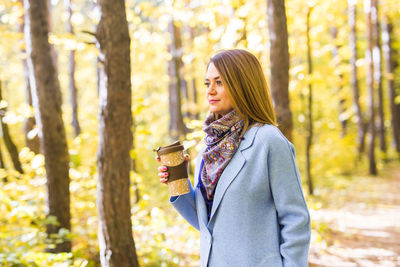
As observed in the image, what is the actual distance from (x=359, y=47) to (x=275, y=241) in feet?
59.9

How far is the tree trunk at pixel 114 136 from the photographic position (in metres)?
3.30

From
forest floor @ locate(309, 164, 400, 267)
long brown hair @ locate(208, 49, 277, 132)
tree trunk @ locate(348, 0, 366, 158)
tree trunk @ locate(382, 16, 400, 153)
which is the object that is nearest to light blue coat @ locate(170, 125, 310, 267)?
long brown hair @ locate(208, 49, 277, 132)

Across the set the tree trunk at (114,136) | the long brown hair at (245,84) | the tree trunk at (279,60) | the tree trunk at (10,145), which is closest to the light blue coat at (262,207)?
the long brown hair at (245,84)

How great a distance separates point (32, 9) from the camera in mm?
4605

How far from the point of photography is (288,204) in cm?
168

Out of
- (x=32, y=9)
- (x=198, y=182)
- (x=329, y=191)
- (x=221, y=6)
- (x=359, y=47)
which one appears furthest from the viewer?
(x=359, y=47)

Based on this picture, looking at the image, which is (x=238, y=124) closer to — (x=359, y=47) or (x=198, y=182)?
(x=198, y=182)

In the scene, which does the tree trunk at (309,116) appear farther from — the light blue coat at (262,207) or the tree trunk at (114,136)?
the light blue coat at (262,207)

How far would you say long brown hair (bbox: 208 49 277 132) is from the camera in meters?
1.85

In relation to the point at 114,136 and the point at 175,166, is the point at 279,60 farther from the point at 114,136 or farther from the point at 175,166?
the point at 175,166

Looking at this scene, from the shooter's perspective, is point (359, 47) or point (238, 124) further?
point (359, 47)

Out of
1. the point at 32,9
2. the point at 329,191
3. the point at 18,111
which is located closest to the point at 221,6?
the point at 32,9

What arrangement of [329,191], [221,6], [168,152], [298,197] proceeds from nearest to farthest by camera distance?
[298,197], [168,152], [221,6], [329,191]

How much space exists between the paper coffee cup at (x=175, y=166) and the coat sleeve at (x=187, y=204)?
0.25ft
